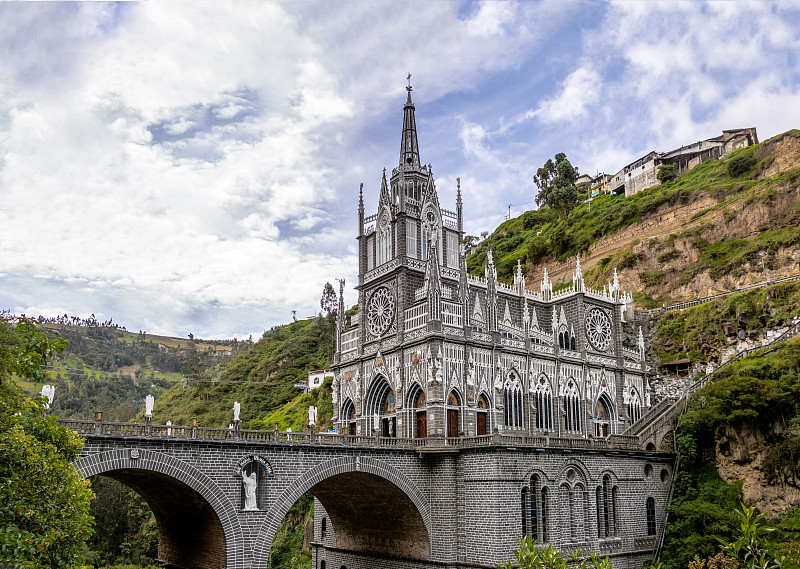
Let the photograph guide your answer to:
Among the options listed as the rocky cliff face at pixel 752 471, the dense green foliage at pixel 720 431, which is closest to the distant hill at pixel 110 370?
the dense green foliage at pixel 720 431

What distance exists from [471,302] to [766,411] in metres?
18.3

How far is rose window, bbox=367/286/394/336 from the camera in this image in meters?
45.3

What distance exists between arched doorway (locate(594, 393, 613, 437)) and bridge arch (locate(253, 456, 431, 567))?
16.9 metres

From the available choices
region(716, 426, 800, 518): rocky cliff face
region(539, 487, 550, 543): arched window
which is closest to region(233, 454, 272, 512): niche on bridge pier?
region(539, 487, 550, 543): arched window

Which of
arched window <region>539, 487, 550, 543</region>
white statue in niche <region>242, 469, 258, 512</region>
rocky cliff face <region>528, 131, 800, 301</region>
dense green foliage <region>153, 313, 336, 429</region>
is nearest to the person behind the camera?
white statue in niche <region>242, 469, 258, 512</region>

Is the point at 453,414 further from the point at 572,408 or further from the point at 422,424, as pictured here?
the point at 572,408

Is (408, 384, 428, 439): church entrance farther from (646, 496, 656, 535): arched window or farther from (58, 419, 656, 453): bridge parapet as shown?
(646, 496, 656, 535): arched window

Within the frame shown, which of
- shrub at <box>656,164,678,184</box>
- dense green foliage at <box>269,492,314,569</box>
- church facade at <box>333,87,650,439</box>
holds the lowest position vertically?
dense green foliage at <box>269,492,314,569</box>

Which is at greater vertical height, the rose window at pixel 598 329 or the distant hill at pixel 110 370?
the distant hill at pixel 110 370

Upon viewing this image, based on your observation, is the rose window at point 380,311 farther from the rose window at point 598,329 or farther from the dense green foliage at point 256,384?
the dense green foliage at point 256,384

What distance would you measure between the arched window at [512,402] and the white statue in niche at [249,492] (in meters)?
17.8

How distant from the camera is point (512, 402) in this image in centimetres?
4372

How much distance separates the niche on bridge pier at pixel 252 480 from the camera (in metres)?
31.2

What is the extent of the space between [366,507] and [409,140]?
2640 cm
